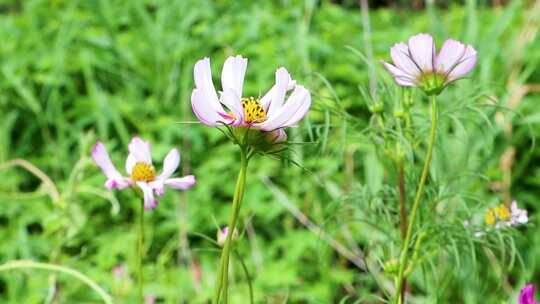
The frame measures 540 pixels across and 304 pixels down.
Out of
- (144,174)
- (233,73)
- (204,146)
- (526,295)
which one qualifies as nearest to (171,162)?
(144,174)

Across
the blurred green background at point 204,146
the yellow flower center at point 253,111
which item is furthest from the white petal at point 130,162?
the blurred green background at point 204,146

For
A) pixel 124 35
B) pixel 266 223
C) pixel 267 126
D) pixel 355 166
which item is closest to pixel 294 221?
pixel 266 223

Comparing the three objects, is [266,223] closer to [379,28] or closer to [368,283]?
[368,283]

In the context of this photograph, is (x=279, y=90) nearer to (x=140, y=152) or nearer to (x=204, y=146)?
(x=140, y=152)

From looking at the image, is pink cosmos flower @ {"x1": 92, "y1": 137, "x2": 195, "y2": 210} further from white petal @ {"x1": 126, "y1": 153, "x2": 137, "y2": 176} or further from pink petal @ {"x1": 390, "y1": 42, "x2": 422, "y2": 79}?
pink petal @ {"x1": 390, "y1": 42, "x2": 422, "y2": 79}

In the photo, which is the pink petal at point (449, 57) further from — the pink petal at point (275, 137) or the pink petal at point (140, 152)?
the pink petal at point (140, 152)

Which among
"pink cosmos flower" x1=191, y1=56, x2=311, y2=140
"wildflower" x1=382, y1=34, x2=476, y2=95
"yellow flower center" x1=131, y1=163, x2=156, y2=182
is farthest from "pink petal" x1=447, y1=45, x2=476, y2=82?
"yellow flower center" x1=131, y1=163, x2=156, y2=182
